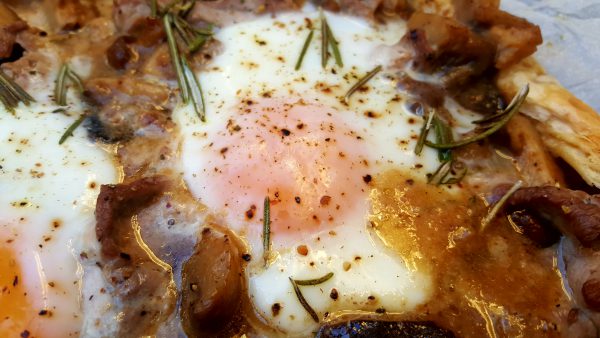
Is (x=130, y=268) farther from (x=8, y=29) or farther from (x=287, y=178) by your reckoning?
(x=8, y=29)

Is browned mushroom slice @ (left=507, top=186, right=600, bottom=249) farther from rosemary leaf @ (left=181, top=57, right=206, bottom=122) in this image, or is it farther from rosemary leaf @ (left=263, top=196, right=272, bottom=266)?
rosemary leaf @ (left=181, top=57, right=206, bottom=122)

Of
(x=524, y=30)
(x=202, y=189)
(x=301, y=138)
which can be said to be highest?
(x=524, y=30)

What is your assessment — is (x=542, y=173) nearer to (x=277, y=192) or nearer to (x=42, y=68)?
(x=277, y=192)

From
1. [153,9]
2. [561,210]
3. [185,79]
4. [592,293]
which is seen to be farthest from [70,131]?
[592,293]

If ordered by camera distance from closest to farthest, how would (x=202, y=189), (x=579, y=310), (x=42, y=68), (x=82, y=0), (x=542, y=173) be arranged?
(x=579, y=310) < (x=202, y=189) < (x=542, y=173) < (x=42, y=68) < (x=82, y=0)

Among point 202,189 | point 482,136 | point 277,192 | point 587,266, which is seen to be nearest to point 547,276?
point 587,266

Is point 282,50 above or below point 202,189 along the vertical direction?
above
